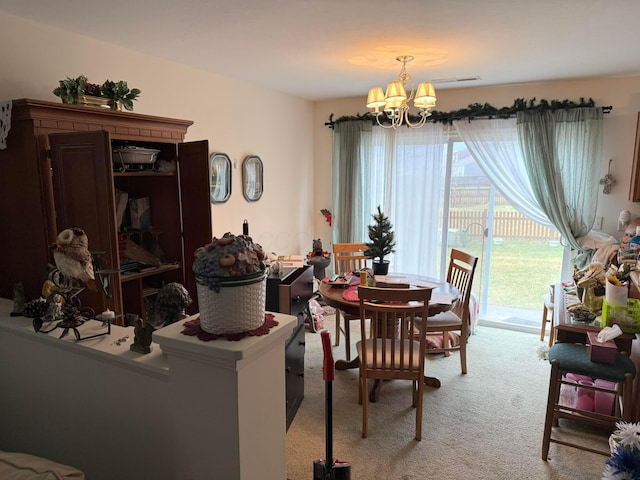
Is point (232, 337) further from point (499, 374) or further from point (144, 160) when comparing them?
point (499, 374)

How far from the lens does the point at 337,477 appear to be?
1132 millimetres

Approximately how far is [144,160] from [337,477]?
1847mm

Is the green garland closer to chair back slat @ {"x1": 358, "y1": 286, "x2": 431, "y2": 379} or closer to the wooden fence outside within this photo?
the wooden fence outside

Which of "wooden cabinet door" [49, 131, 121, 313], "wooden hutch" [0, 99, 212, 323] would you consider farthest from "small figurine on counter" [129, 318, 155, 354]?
"wooden cabinet door" [49, 131, 121, 313]

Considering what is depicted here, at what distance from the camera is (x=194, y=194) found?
2.42m

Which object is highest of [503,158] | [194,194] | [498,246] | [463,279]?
[503,158]

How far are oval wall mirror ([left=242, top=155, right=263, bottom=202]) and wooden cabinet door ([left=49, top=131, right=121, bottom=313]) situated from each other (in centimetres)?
199

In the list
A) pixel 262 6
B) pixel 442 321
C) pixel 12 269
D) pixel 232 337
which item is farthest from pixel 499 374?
pixel 12 269

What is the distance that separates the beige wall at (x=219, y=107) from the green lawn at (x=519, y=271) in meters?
2.02

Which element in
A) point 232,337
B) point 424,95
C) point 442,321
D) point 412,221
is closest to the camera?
point 232,337

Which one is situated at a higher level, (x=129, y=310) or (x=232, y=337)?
(x=232, y=337)

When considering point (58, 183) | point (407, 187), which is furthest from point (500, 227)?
point (58, 183)

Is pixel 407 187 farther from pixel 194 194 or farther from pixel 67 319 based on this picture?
pixel 67 319

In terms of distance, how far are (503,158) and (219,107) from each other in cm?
270
